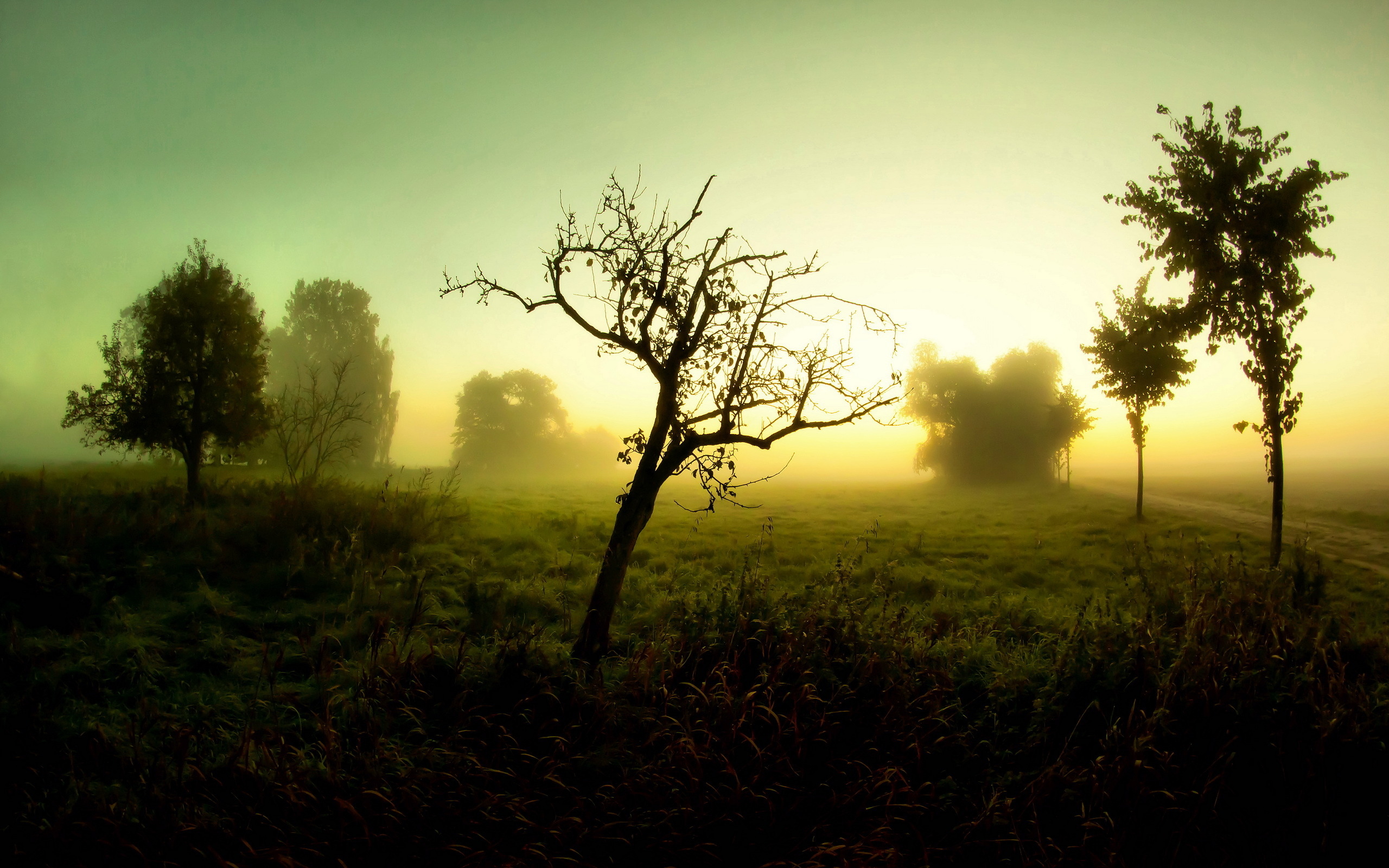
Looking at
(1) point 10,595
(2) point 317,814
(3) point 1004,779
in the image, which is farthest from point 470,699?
(1) point 10,595

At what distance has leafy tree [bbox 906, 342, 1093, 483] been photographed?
45406mm

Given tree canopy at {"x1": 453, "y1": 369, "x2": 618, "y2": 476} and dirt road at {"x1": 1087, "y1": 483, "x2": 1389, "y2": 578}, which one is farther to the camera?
tree canopy at {"x1": 453, "y1": 369, "x2": 618, "y2": 476}

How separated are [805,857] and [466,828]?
2.82 metres

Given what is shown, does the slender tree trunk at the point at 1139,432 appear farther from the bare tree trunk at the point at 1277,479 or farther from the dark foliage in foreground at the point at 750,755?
the dark foliage in foreground at the point at 750,755

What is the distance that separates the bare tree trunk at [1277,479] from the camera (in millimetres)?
14758

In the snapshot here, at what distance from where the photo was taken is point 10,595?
8734 mm

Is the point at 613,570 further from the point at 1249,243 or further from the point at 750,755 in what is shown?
the point at 1249,243

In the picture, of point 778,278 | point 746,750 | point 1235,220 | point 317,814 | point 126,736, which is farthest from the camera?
point 1235,220

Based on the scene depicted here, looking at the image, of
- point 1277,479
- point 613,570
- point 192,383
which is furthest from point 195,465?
point 1277,479

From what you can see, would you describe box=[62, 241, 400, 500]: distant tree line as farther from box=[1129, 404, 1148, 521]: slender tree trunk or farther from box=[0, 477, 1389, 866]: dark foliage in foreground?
box=[1129, 404, 1148, 521]: slender tree trunk

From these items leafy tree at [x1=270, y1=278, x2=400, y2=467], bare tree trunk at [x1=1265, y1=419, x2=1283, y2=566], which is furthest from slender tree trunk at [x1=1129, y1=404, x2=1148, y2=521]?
leafy tree at [x1=270, y1=278, x2=400, y2=467]

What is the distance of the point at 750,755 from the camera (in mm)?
5719

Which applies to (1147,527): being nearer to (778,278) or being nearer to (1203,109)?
(1203,109)

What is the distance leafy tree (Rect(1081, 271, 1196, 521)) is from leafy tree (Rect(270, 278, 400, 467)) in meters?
48.5
